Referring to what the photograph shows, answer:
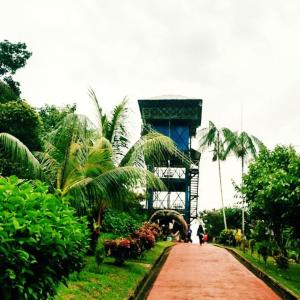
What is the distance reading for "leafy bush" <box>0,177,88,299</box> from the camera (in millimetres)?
3756

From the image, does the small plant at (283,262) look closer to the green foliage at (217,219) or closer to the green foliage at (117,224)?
the green foliage at (117,224)

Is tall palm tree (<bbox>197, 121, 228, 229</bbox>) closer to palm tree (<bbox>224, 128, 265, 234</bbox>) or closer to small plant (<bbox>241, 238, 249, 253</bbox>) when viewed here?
palm tree (<bbox>224, 128, 265, 234</bbox>)

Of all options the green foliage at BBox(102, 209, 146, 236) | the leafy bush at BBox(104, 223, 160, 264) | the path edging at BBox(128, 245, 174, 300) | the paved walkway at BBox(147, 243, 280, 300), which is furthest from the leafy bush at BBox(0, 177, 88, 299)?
the green foliage at BBox(102, 209, 146, 236)

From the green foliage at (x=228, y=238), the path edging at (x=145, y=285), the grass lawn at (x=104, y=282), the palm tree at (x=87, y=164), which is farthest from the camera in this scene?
the green foliage at (x=228, y=238)

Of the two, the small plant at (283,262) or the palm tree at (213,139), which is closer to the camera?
the small plant at (283,262)

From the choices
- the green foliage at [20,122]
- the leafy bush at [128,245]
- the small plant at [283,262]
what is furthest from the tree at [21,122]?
the small plant at [283,262]

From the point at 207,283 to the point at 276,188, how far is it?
4024 millimetres

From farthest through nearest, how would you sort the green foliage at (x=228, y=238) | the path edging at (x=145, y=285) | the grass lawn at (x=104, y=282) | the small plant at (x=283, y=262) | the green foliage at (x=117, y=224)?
the green foliage at (x=228, y=238) → the green foliage at (x=117, y=224) → the small plant at (x=283, y=262) → the path edging at (x=145, y=285) → the grass lawn at (x=104, y=282)

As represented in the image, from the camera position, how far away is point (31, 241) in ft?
12.9

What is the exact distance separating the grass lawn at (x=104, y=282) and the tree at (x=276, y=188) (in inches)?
185

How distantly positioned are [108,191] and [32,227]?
8523 millimetres

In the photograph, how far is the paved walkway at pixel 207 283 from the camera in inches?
410

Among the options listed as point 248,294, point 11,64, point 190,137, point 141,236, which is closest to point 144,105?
point 190,137

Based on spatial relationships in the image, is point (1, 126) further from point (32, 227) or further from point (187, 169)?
point (187, 169)
